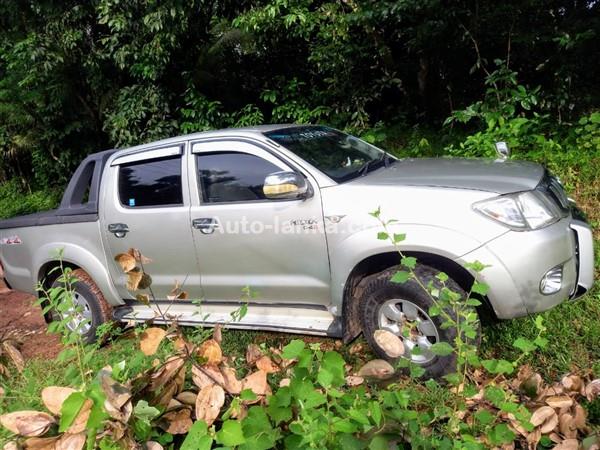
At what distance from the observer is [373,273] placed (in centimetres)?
298

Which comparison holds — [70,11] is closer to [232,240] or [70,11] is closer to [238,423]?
[232,240]

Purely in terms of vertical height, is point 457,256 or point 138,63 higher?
point 138,63

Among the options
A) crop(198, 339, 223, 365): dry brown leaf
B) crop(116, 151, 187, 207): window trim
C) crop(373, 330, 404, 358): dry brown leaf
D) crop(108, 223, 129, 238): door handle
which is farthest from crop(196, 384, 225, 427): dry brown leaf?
crop(108, 223, 129, 238): door handle

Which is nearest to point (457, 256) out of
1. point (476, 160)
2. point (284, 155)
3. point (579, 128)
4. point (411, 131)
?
point (476, 160)

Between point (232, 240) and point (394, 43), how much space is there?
20.5 feet

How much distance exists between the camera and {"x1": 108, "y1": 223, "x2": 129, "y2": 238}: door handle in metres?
3.76

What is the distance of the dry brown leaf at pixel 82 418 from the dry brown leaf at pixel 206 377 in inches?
16.1

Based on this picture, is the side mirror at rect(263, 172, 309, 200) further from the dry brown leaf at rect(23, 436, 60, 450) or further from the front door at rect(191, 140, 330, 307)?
the dry brown leaf at rect(23, 436, 60, 450)

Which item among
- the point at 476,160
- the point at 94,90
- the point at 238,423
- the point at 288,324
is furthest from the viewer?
the point at 94,90

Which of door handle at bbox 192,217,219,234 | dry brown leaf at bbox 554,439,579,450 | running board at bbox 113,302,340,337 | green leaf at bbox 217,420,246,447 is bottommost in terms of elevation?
running board at bbox 113,302,340,337

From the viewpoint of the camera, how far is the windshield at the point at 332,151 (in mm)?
3230

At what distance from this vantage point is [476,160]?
3363 mm

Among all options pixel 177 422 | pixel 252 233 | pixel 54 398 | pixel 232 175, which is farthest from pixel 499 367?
pixel 232 175

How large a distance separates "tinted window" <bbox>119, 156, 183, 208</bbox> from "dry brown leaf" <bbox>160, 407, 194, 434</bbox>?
198 centimetres
